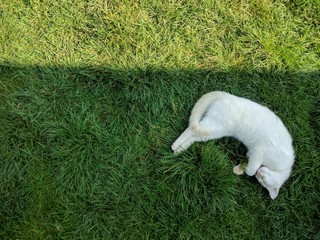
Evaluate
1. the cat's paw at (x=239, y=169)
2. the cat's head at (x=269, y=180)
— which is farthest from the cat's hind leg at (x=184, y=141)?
the cat's head at (x=269, y=180)

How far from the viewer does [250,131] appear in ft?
9.68

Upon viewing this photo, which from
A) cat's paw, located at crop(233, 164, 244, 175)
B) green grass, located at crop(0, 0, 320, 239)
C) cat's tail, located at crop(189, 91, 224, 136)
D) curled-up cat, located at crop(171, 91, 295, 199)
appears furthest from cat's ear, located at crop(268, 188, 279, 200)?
cat's tail, located at crop(189, 91, 224, 136)

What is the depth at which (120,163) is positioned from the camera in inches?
121

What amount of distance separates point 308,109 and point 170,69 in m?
1.23

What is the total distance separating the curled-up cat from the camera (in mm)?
2912

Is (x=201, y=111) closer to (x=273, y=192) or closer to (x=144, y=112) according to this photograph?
(x=144, y=112)

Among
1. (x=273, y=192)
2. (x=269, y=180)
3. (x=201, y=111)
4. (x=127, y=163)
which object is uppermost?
(x=201, y=111)

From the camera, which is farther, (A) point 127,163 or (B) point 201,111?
(A) point 127,163

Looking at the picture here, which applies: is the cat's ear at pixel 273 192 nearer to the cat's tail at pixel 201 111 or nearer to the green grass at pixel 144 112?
the green grass at pixel 144 112

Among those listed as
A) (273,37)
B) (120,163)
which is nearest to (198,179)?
(120,163)

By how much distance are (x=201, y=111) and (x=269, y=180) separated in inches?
29.5

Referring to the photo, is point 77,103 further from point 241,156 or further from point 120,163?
point 241,156

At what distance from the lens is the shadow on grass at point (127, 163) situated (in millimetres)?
2990

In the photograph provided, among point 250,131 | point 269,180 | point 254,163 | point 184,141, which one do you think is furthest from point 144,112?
point 269,180
